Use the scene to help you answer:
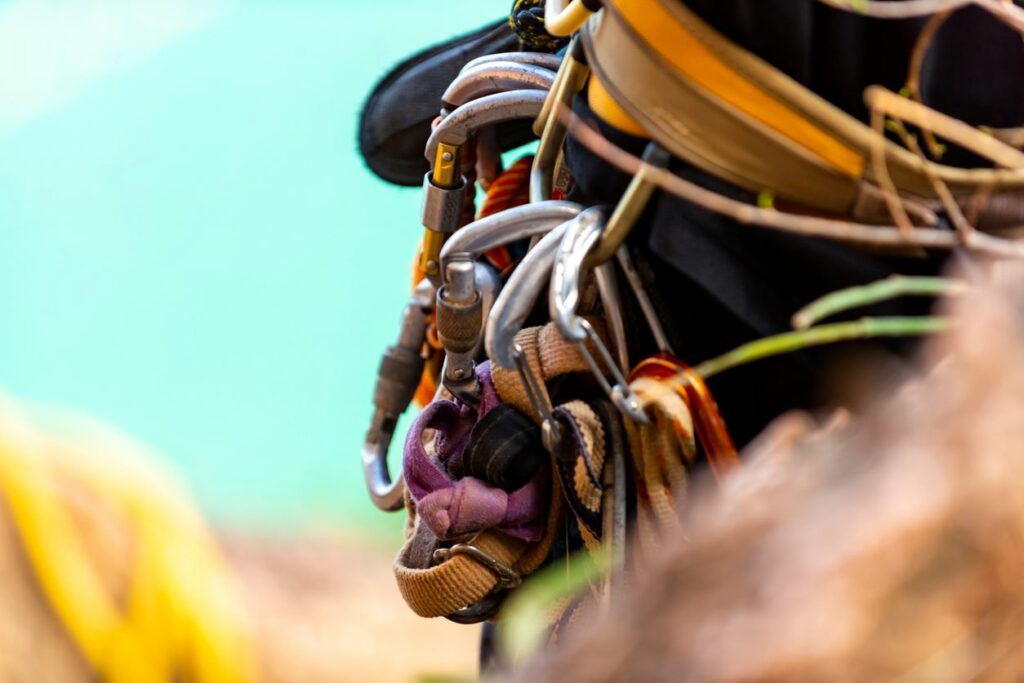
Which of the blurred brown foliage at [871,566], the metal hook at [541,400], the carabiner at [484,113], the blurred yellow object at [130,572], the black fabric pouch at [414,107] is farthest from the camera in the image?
the blurred yellow object at [130,572]

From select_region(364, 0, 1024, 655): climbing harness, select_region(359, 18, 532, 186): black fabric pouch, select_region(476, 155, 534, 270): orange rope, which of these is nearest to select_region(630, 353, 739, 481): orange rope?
select_region(364, 0, 1024, 655): climbing harness

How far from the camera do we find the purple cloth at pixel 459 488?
0.71 metres

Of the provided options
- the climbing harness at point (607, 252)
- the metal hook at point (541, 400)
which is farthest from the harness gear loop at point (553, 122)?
the metal hook at point (541, 400)

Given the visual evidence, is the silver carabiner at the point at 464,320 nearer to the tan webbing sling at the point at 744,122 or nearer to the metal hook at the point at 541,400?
the metal hook at the point at 541,400

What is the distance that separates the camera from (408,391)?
100 centimetres

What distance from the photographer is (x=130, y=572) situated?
1188 millimetres

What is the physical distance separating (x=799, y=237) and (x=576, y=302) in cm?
11

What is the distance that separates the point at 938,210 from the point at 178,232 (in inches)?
48.7

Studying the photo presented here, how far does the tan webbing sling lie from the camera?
58 centimetres

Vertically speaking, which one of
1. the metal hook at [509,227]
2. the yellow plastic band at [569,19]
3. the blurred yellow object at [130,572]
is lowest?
A: the blurred yellow object at [130,572]

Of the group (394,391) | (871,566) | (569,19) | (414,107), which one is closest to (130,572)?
(394,391)

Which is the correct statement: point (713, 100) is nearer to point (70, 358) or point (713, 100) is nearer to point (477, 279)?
point (477, 279)

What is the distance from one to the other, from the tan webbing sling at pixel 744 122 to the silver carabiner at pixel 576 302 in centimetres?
6

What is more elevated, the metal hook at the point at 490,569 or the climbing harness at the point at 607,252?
the climbing harness at the point at 607,252
